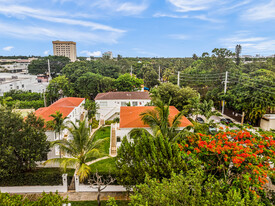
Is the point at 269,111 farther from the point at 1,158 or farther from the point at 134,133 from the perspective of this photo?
the point at 1,158

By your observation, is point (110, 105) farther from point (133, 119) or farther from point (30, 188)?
point (30, 188)

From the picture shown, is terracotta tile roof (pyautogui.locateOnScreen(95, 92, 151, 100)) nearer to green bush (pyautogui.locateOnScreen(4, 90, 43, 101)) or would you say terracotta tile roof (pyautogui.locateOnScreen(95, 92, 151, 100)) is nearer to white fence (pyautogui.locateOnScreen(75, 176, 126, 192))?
green bush (pyautogui.locateOnScreen(4, 90, 43, 101))

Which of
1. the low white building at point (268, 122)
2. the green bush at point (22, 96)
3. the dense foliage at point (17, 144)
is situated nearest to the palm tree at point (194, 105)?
the low white building at point (268, 122)

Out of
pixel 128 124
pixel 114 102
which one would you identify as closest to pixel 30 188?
pixel 128 124

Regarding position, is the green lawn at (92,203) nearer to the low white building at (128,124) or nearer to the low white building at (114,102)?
the low white building at (128,124)

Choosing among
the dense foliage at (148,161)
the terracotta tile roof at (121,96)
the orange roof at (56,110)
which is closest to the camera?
the dense foliage at (148,161)

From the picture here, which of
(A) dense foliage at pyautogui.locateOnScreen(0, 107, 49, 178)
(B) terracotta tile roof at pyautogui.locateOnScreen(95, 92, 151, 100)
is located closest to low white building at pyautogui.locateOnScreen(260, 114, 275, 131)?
(B) terracotta tile roof at pyautogui.locateOnScreen(95, 92, 151, 100)
